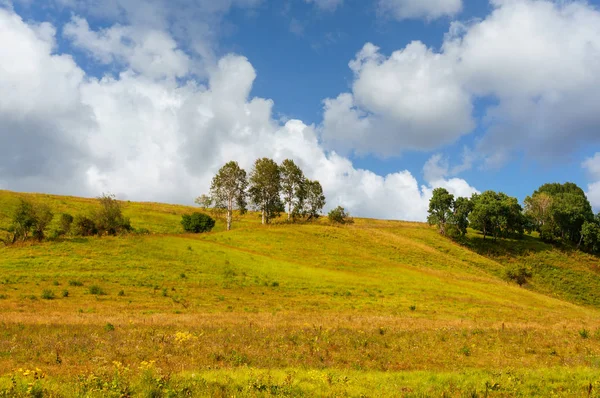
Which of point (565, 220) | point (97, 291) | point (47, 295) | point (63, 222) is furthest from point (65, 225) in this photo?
point (565, 220)

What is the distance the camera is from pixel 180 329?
74.0 ft

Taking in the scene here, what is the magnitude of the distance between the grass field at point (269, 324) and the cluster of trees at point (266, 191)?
21162 millimetres

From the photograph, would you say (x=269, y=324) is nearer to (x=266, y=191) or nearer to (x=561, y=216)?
(x=266, y=191)

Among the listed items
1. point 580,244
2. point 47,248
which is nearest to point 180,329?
point 47,248

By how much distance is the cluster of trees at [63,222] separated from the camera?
5181cm

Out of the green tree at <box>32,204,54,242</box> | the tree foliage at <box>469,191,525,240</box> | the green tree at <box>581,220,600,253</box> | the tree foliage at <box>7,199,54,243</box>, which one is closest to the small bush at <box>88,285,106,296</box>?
the green tree at <box>32,204,54,242</box>

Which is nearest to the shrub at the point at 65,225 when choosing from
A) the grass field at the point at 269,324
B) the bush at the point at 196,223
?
the grass field at the point at 269,324

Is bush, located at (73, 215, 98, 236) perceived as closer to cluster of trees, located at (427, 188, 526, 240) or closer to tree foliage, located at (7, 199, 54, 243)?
tree foliage, located at (7, 199, 54, 243)

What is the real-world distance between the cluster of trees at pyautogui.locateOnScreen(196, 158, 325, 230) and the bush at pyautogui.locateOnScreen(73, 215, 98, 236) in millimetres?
32896

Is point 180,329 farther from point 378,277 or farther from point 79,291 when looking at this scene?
point 378,277

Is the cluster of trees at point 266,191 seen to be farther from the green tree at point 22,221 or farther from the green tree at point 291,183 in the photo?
the green tree at point 22,221

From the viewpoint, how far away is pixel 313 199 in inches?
4579

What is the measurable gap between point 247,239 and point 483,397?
60242 millimetres

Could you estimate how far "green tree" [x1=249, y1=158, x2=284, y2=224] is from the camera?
99.5 meters
